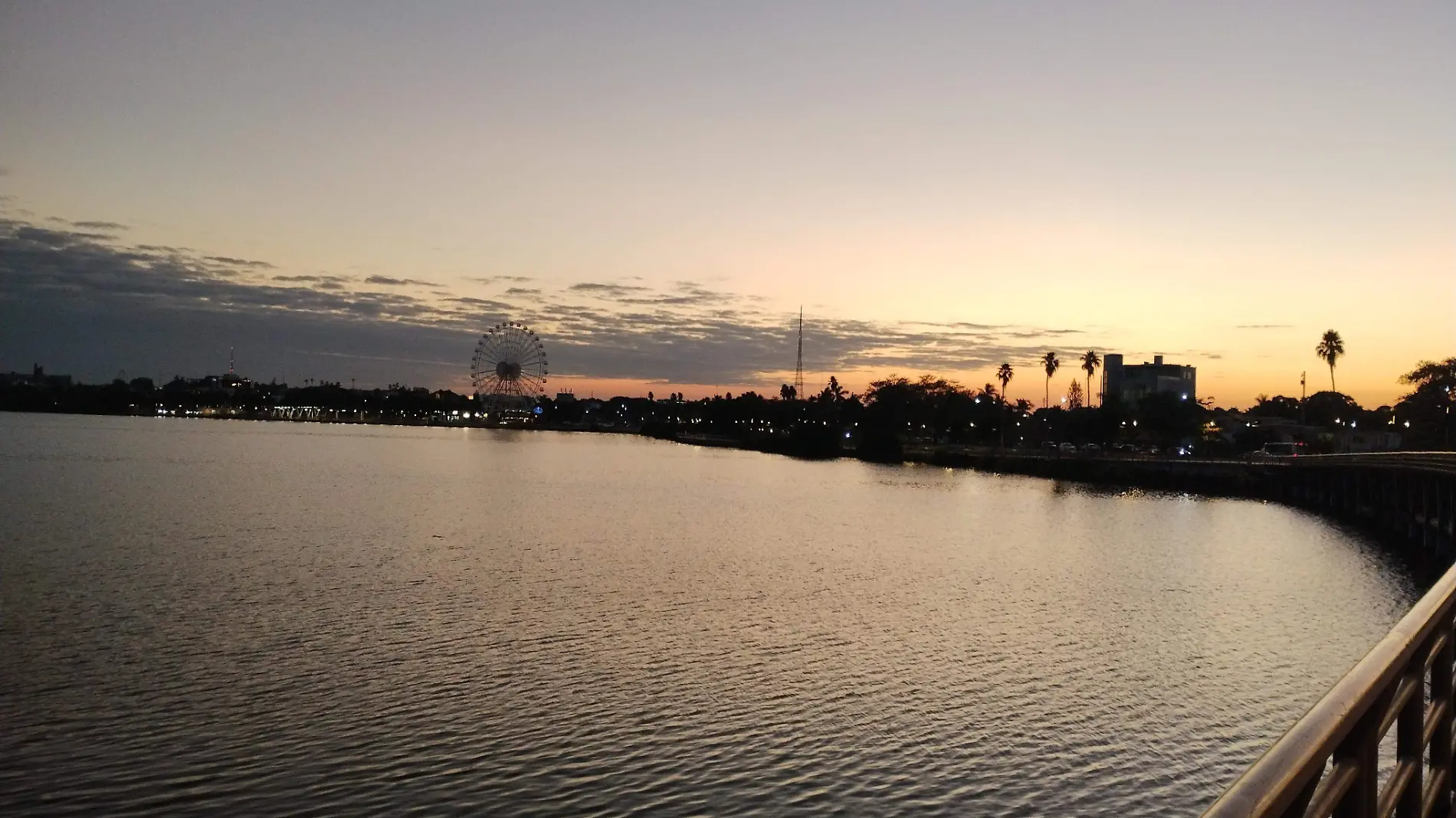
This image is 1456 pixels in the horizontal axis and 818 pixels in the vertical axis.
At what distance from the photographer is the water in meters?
17.3

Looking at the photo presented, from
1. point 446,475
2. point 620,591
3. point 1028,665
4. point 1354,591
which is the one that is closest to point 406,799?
point 1028,665

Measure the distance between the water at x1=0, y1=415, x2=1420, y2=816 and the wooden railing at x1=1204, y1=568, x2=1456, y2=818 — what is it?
526 inches

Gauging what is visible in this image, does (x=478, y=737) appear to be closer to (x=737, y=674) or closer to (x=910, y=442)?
(x=737, y=674)

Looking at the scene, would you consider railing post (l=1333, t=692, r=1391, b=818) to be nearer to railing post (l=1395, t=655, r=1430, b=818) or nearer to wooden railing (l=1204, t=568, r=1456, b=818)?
wooden railing (l=1204, t=568, r=1456, b=818)

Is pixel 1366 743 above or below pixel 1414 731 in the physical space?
above

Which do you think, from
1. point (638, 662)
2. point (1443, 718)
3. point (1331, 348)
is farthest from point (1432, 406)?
point (1443, 718)

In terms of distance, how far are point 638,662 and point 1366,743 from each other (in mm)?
23283

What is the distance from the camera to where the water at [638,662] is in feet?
56.9

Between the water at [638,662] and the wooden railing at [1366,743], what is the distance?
13362 mm

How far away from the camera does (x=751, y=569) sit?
139ft

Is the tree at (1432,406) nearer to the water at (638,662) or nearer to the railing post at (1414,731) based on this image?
the water at (638,662)

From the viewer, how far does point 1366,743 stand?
9.61ft

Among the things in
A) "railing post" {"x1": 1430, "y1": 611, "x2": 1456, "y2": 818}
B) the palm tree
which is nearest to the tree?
the palm tree

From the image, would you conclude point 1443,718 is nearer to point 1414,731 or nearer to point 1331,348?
point 1414,731
